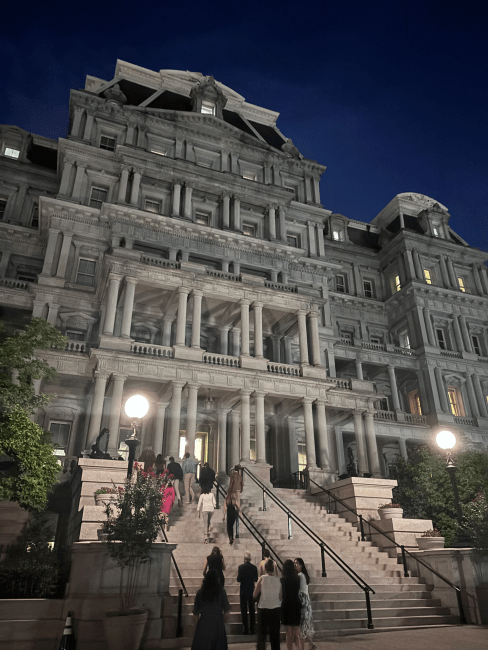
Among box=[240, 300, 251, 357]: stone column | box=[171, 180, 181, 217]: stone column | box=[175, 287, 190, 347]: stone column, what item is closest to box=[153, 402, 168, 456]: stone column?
box=[175, 287, 190, 347]: stone column

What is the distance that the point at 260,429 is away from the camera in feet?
83.1

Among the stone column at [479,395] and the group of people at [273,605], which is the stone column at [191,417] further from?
the stone column at [479,395]

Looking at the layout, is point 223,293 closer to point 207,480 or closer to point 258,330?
point 258,330

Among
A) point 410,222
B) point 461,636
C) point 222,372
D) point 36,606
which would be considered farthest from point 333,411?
point 410,222

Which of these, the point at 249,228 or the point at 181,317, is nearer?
the point at 181,317

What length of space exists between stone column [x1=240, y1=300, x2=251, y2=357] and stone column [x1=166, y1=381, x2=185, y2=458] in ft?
14.1

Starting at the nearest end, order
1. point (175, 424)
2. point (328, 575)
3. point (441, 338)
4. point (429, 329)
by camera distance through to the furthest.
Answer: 1. point (328, 575)
2. point (175, 424)
3. point (429, 329)
4. point (441, 338)

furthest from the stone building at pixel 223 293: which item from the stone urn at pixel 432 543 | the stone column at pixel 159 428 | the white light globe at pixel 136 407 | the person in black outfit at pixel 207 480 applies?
the white light globe at pixel 136 407

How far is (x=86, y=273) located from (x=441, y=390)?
92.1 feet

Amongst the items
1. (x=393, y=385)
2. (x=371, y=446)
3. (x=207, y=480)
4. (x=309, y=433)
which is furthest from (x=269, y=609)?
(x=393, y=385)

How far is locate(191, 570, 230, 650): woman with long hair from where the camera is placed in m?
6.98

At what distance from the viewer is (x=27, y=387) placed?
1812cm

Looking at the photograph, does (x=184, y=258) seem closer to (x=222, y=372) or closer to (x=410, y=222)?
(x=222, y=372)

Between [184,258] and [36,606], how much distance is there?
25419mm
